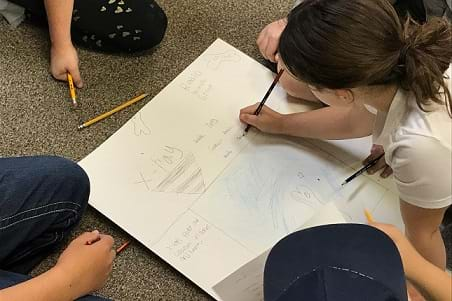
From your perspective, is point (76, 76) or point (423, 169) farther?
point (76, 76)

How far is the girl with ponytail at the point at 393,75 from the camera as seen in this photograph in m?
0.72

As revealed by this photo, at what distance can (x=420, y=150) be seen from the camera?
2.54ft

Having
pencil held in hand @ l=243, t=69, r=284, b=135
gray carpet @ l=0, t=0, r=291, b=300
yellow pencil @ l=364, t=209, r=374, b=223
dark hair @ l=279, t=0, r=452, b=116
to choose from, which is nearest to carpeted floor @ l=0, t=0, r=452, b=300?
gray carpet @ l=0, t=0, r=291, b=300

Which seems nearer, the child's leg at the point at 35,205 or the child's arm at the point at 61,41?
the child's leg at the point at 35,205

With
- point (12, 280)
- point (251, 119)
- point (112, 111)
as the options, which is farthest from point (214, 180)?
point (12, 280)

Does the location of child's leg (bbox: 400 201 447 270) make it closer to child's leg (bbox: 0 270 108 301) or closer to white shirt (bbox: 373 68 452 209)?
white shirt (bbox: 373 68 452 209)

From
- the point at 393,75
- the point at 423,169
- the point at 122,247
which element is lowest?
the point at 122,247

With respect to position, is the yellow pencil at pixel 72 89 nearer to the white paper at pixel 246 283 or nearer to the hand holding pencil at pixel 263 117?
the hand holding pencil at pixel 263 117

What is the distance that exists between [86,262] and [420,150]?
0.47 meters

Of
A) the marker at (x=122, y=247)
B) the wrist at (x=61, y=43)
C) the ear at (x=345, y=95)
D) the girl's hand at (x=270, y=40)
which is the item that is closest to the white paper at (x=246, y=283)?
the marker at (x=122, y=247)

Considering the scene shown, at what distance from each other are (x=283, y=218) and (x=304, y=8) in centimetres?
35

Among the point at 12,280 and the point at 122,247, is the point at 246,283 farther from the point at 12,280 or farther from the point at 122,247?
the point at 12,280

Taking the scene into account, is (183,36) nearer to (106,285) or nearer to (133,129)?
(133,129)

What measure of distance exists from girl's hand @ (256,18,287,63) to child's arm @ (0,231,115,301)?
43 centimetres
